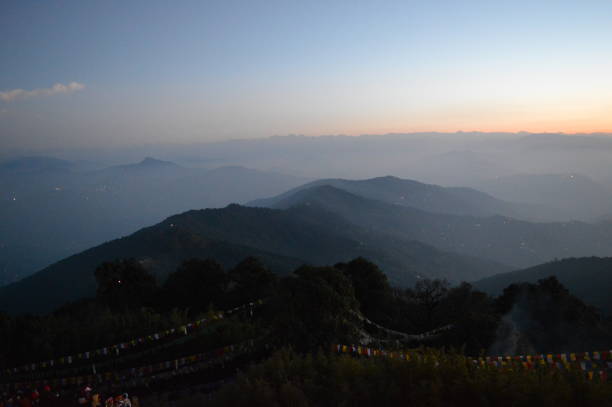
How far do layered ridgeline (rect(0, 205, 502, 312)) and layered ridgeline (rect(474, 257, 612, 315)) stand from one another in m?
27.0

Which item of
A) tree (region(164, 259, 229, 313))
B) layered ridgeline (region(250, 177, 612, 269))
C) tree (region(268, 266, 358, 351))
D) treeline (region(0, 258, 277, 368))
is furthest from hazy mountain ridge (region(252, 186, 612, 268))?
tree (region(268, 266, 358, 351))

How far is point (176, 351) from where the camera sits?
15930 mm

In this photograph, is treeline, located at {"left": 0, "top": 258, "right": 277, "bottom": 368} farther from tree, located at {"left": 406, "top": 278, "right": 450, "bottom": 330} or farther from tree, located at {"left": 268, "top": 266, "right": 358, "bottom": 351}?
tree, located at {"left": 406, "top": 278, "right": 450, "bottom": 330}

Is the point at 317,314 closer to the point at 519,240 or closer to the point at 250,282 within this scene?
the point at 250,282

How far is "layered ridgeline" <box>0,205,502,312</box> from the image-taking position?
79.2 m

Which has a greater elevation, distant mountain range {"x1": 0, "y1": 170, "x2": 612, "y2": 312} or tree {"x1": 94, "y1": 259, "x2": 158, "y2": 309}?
tree {"x1": 94, "y1": 259, "x2": 158, "y2": 309}

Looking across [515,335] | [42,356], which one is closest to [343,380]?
[515,335]

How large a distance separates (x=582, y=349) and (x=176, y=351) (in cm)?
1944

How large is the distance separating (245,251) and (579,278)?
6416 centimetres

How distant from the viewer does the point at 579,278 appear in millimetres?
61594

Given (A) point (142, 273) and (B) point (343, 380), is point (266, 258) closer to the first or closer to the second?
(A) point (142, 273)

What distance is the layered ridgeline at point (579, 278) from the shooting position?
50.1 metres

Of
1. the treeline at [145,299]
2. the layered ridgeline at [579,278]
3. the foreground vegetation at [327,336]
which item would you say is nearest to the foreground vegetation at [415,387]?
the foreground vegetation at [327,336]

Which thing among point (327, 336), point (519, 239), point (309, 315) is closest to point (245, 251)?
point (309, 315)
